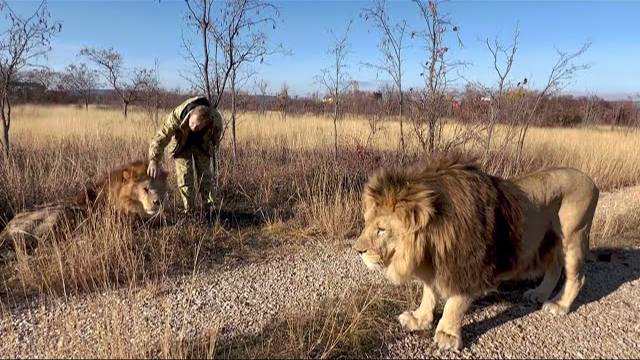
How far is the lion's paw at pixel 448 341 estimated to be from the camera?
3.48 metres

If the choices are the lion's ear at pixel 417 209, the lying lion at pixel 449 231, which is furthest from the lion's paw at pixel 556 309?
the lion's ear at pixel 417 209

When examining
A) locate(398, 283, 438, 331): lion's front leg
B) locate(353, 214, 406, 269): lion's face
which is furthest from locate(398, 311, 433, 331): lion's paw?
locate(353, 214, 406, 269): lion's face

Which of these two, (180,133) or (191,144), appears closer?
(180,133)

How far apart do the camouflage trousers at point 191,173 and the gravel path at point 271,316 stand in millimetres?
1607

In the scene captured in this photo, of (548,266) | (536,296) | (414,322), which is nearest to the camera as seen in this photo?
(414,322)

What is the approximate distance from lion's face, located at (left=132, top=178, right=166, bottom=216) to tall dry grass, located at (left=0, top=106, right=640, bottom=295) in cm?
24

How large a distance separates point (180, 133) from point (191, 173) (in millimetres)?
630

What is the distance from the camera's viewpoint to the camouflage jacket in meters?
5.74

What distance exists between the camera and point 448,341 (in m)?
3.49

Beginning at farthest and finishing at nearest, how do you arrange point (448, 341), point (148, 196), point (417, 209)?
1. point (148, 196)
2. point (448, 341)
3. point (417, 209)

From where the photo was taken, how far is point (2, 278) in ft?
14.9

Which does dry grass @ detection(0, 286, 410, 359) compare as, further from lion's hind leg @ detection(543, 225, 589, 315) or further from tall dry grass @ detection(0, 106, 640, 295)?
lion's hind leg @ detection(543, 225, 589, 315)

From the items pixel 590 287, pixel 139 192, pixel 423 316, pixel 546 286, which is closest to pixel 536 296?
pixel 546 286

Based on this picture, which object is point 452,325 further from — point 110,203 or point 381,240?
point 110,203
